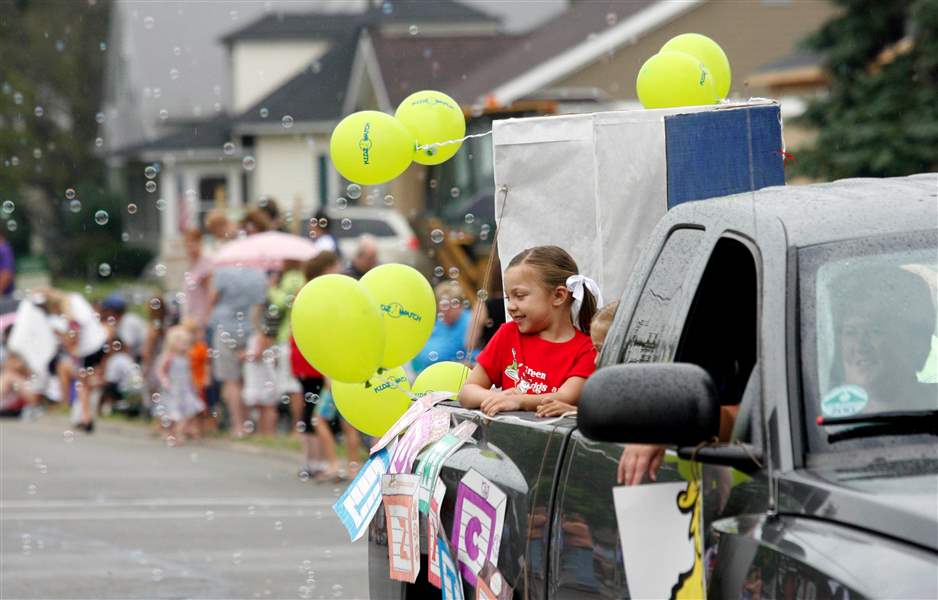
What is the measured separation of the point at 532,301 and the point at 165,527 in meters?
6.81

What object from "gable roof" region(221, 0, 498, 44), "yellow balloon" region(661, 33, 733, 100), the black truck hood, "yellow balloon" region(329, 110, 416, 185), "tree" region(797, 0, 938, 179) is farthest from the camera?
"gable roof" region(221, 0, 498, 44)

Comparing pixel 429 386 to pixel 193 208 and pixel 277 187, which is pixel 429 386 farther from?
pixel 193 208

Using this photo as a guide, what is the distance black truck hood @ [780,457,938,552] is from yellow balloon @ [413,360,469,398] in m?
3.54

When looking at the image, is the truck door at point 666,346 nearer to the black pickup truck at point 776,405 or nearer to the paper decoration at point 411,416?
the black pickup truck at point 776,405

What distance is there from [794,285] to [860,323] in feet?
0.53

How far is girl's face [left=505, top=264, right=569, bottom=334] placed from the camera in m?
5.73

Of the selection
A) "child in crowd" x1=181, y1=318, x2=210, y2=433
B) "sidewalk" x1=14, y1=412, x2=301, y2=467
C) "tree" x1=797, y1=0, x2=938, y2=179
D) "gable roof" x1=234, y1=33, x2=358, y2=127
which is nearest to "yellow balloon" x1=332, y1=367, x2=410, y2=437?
"sidewalk" x1=14, y1=412, x2=301, y2=467

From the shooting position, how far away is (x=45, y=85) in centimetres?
7644

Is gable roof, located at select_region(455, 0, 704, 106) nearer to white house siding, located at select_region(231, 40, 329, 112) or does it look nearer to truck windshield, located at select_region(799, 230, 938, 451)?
white house siding, located at select_region(231, 40, 329, 112)

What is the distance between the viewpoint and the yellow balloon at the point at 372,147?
24.9 ft

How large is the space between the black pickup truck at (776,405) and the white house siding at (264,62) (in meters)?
56.1

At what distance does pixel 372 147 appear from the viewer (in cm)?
757

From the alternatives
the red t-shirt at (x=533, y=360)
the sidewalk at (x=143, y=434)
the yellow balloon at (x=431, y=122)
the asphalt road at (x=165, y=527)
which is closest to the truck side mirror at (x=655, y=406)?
the red t-shirt at (x=533, y=360)

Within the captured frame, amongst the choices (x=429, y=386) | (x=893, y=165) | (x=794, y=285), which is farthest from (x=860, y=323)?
(x=893, y=165)
